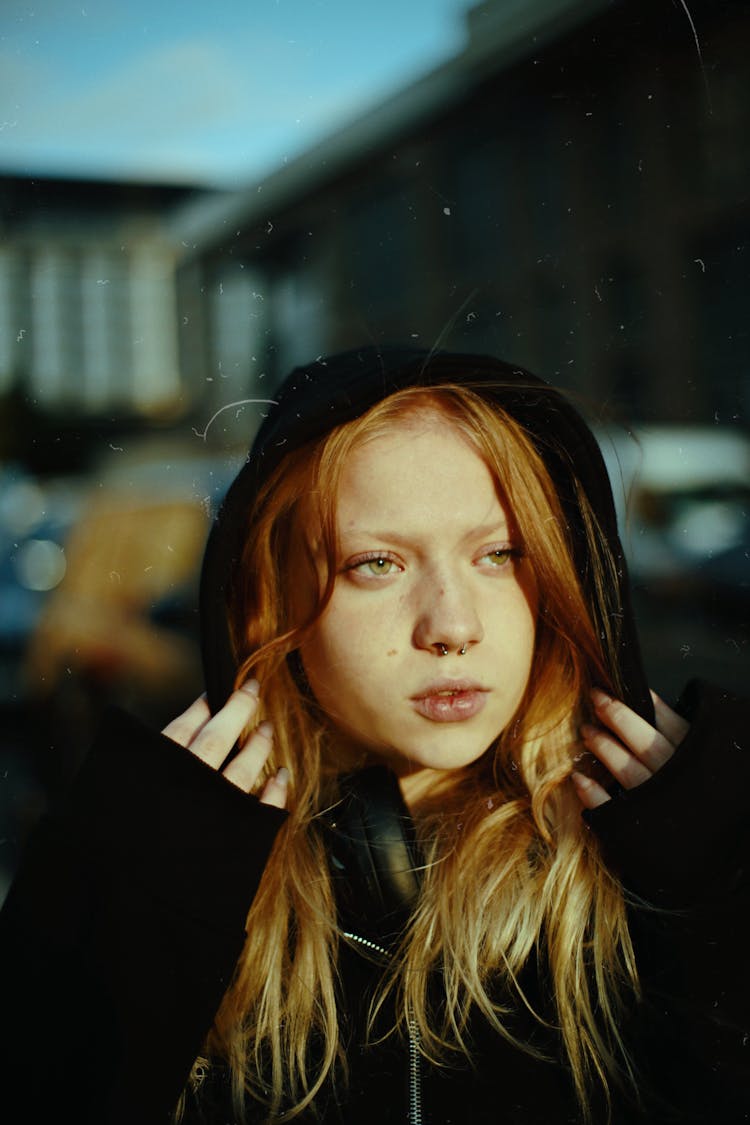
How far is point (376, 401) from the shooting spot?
1102 mm

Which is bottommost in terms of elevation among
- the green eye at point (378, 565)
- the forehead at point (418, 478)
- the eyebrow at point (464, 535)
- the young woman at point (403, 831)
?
the young woman at point (403, 831)

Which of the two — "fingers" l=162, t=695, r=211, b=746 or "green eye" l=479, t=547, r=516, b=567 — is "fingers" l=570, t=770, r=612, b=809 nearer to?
"green eye" l=479, t=547, r=516, b=567

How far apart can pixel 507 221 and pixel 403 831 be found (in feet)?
2.17

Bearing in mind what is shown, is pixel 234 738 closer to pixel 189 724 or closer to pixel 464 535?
pixel 189 724

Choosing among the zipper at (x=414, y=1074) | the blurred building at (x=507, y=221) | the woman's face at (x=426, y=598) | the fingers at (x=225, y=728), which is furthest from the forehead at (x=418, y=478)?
the zipper at (x=414, y=1074)

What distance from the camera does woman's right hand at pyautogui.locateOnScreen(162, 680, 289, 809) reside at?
1128 mm

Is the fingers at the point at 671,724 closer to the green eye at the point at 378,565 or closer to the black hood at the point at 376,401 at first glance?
the black hood at the point at 376,401

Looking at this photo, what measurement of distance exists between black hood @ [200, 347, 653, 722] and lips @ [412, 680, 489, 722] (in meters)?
0.18

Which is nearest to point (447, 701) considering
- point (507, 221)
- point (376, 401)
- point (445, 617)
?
point (445, 617)

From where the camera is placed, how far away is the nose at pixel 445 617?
107cm

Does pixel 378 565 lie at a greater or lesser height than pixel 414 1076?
greater

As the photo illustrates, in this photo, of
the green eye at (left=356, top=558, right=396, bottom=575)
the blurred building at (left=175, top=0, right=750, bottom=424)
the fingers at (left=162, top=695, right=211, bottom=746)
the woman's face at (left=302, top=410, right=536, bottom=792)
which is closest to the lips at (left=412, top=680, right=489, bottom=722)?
the woman's face at (left=302, top=410, right=536, bottom=792)

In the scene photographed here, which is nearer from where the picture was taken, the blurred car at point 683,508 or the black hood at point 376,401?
the black hood at point 376,401

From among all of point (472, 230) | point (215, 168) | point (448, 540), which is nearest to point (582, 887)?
point (448, 540)
